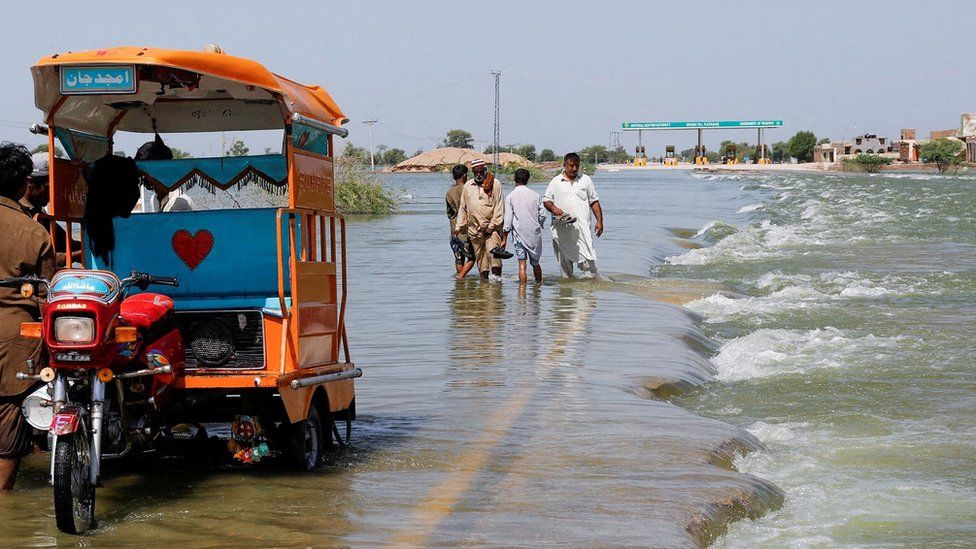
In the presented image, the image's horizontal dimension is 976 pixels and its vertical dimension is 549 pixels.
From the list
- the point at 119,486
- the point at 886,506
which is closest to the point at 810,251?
the point at 886,506

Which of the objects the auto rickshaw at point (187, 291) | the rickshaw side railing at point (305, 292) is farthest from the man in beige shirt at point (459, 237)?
the rickshaw side railing at point (305, 292)

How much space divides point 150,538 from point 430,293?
10.9 m

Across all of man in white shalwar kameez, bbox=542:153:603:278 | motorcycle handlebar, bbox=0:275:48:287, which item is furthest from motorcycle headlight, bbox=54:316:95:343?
man in white shalwar kameez, bbox=542:153:603:278

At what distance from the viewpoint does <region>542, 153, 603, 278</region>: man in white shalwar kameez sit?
16.7 meters

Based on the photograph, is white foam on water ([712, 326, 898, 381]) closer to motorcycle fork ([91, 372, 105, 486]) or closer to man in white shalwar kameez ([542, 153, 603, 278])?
man in white shalwar kameez ([542, 153, 603, 278])

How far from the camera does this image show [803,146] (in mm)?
172750

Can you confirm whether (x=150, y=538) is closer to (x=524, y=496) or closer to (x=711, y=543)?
(x=524, y=496)

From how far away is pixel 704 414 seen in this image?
917 cm

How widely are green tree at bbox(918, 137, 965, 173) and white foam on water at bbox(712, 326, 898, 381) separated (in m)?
105

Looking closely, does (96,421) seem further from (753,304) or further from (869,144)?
(869,144)

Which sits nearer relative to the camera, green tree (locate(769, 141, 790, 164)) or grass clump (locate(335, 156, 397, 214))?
grass clump (locate(335, 156, 397, 214))

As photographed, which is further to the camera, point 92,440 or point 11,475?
point 11,475

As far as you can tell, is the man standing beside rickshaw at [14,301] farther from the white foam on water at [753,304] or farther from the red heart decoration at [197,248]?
the white foam on water at [753,304]

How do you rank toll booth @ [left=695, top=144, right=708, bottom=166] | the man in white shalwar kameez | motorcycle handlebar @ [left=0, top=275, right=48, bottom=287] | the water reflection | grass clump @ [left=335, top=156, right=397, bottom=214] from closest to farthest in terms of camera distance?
Answer: motorcycle handlebar @ [left=0, top=275, right=48, bottom=287] < the water reflection < the man in white shalwar kameez < grass clump @ [left=335, top=156, right=397, bottom=214] < toll booth @ [left=695, top=144, right=708, bottom=166]
